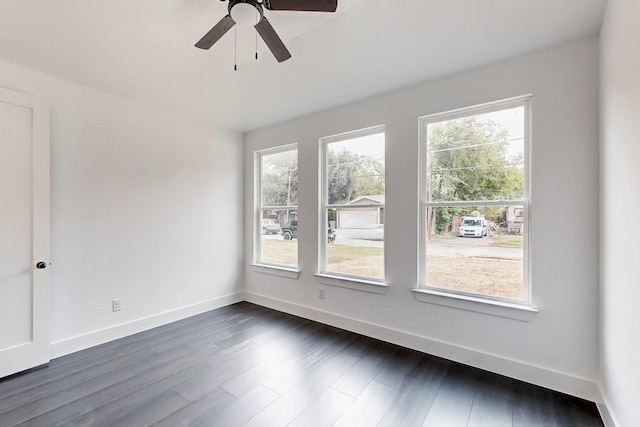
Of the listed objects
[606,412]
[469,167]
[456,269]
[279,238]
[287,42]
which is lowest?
[606,412]

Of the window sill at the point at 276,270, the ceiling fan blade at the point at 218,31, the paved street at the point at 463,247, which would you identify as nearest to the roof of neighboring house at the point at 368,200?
the paved street at the point at 463,247

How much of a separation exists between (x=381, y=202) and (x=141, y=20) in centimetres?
250

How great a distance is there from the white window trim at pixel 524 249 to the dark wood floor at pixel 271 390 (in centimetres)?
52

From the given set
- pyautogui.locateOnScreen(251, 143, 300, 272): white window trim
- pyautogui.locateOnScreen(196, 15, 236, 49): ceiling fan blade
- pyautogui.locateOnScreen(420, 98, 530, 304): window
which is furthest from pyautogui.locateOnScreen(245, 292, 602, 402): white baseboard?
pyautogui.locateOnScreen(196, 15, 236, 49): ceiling fan blade

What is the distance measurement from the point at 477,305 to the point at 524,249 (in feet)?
1.94

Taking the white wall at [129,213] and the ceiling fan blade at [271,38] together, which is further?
the white wall at [129,213]

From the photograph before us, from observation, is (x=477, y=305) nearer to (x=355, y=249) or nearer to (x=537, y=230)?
(x=537, y=230)

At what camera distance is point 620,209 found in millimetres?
1533

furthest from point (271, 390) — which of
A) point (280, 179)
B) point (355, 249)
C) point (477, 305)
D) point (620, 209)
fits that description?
point (280, 179)

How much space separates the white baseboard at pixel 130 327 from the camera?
2.62 m

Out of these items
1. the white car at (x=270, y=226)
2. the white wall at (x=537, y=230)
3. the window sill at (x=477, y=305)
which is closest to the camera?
the white wall at (x=537, y=230)

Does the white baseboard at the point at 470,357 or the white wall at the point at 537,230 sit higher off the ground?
the white wall at the point at 537,230

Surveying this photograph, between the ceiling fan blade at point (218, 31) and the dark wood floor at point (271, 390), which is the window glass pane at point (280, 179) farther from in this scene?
the ceiling fan blade at point (218, 31)

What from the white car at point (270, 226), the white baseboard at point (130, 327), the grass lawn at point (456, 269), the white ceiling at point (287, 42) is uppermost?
the white ceiling at point (287, 42)
